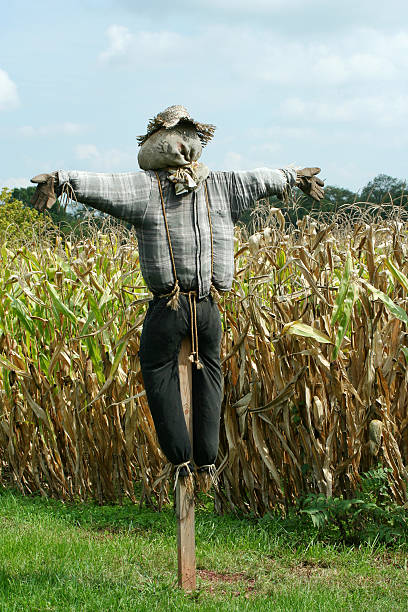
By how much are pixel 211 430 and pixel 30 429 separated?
6.46 ft

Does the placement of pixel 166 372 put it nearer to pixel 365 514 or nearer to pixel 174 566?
pixel 174 566

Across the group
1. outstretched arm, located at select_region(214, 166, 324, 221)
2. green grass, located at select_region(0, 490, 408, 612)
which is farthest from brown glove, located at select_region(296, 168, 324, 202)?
green grass, located at select_region(0, 490, 408, 612)

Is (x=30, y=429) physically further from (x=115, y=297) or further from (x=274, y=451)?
(x=274, y=451)

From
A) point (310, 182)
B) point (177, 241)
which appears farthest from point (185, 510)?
point (310, 182)

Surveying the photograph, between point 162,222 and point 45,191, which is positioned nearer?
point 45,191

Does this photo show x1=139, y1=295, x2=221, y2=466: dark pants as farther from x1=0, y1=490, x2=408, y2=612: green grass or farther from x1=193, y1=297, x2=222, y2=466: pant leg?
x1=0, y1=490, x2=408, y2=612: green grass

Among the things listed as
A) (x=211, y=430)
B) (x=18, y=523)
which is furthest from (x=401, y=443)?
(x=18, y=523)

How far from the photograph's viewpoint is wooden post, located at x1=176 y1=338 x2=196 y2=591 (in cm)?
298

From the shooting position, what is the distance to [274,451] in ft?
12.8

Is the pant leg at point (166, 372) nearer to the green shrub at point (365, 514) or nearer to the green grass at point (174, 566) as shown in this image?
the green grass at point (174, 566)

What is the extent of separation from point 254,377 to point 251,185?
125cm

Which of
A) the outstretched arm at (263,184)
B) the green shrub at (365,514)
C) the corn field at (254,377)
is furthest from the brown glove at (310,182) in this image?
the green shrub at (365,514)

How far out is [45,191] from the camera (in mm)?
2695

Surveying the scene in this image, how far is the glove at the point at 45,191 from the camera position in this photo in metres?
2.69
